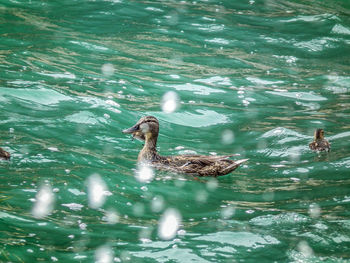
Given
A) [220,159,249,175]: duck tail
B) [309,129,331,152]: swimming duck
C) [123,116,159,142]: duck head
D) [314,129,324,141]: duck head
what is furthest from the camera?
[314,129,324,141]: duck head

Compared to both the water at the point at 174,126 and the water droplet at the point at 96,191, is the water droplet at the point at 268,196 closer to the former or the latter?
the water at the point at 174,126

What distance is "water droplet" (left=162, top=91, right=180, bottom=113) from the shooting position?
14.1m

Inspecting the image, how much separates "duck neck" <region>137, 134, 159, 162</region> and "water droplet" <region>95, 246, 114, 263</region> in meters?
3.19

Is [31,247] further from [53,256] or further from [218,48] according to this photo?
[218,48]

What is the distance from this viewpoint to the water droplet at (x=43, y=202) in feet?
27.6

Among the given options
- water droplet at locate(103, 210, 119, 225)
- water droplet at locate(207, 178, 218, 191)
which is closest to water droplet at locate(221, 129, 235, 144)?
water droplet at locate(207, 178, 218, 191)

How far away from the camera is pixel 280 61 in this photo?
59.8 feet

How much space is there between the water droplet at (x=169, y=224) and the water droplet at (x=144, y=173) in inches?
48.1

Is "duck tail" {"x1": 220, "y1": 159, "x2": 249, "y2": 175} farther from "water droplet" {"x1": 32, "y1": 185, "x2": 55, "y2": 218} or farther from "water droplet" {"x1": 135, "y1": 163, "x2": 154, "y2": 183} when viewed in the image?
"water droplet" {"x1": 32, "y1": 185, "x2": 55, "y2": 218}

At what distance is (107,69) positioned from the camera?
16.2 m

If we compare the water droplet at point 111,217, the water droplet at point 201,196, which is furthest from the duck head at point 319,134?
the water droplet at point 111,217

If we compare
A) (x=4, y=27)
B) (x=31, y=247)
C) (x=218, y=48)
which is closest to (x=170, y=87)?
(x=218, y=48)

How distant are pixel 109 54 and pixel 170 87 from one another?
2680mm

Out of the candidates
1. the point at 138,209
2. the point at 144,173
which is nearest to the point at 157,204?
the point at 138,209
